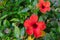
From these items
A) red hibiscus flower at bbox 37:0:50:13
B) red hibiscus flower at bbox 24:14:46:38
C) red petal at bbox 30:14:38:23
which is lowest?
red hibiscus flower at bbox 24:14:46:38

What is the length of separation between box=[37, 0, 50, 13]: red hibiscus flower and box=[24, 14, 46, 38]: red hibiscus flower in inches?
3.5

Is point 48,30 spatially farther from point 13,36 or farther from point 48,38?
point 13,36

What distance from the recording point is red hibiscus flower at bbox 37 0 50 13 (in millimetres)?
1740

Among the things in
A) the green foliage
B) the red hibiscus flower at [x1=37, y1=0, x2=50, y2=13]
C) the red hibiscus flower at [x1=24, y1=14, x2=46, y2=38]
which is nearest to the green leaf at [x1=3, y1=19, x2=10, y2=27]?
the green foliage

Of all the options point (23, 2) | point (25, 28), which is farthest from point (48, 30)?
point (23, 2)

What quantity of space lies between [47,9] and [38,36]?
23 centimetres

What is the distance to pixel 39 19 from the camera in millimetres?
1728

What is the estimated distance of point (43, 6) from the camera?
5.78 ft

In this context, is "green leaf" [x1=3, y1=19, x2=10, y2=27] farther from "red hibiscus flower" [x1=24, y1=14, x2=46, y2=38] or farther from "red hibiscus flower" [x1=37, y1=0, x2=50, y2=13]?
"red hibiscus flower" [x1=37, y1=0, x2=50, y2=13]

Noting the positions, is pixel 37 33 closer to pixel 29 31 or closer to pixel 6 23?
pixel 29 31

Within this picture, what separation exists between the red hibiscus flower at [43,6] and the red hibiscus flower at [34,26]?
0.29 ft

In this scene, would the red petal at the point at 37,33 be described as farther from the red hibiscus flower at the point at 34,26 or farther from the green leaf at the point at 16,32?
the green leaf at the point at 16,32

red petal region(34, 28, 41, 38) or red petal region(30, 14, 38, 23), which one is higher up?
red petal region(30, 14, 38, 23)

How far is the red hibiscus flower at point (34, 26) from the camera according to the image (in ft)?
5.45
